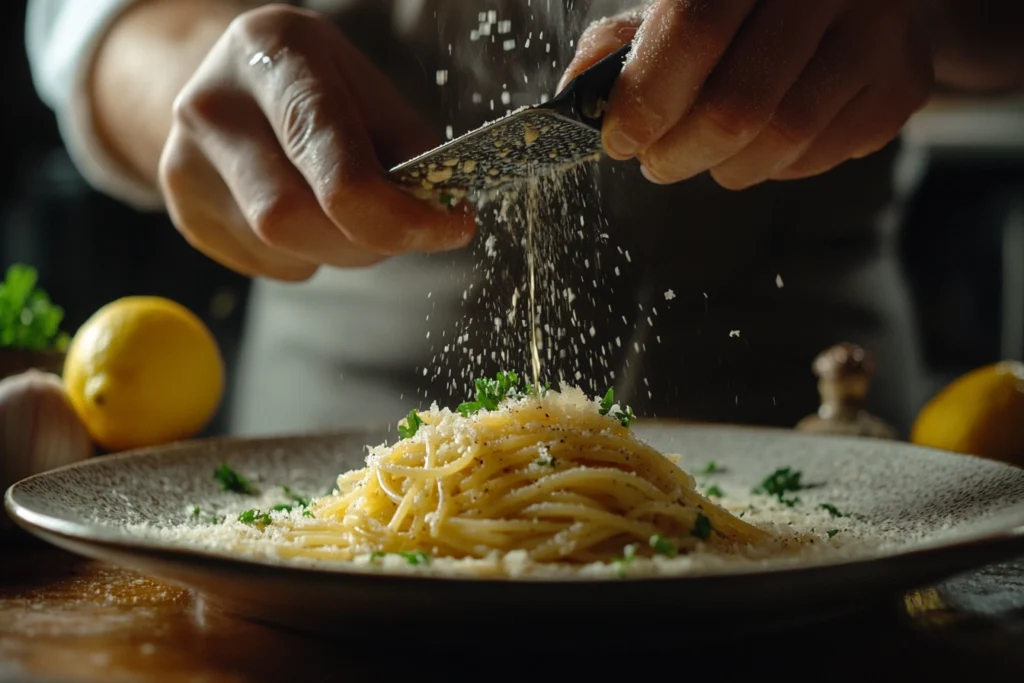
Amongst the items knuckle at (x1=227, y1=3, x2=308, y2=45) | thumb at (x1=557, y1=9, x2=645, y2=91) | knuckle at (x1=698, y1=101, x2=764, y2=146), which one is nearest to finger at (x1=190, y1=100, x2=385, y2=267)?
knuckle at (x1=227, y1=3, x2=308, y2=45)

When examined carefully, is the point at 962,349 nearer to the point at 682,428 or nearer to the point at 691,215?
the point at 691,215

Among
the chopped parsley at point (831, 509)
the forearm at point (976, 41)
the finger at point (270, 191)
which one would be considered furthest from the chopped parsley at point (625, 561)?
the forearm at point (976, 41)

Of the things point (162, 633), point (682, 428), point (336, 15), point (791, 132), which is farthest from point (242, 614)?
point (336, 15)

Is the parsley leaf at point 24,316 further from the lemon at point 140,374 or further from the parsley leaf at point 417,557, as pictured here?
the parsley leaf at point 417,557

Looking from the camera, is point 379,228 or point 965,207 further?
point 965,207

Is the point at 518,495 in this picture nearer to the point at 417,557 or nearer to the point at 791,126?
the point at 417,557

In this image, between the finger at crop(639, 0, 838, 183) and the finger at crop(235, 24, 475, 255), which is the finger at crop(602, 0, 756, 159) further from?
the finger at crop(235, 24, 475, 255)

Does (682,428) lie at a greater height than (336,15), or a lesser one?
lesser
